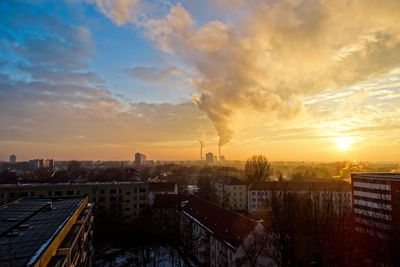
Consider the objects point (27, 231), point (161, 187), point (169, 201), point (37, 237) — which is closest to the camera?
point (37, 237)

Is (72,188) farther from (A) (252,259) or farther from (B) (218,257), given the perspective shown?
(A) (252,259)

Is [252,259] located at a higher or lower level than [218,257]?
higher

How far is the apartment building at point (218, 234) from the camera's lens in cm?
1744

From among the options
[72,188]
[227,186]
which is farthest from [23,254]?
[227,186]

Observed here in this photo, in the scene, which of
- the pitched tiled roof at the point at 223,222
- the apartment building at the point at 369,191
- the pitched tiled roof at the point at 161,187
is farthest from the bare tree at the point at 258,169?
the pitched tiled roof at the point at 223,222

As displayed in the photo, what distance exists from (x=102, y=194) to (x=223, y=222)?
78.0ft

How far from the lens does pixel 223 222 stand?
22.1 metres

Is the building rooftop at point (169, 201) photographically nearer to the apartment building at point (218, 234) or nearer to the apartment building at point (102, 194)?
the apartment building at point (102, 194)

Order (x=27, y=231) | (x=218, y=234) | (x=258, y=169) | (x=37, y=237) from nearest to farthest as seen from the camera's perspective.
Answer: (x=37, y=237) < (x=27, y=231) < (x=218, y=234) < (x=258, y=169)

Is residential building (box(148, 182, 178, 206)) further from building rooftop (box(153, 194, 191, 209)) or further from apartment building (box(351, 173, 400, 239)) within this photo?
apartment building (box(351, 173, 400, 239))

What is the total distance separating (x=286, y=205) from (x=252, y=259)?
5.73m

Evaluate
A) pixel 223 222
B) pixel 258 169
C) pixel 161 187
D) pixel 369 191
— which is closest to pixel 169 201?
pixel 161 187

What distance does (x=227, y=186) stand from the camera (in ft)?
181

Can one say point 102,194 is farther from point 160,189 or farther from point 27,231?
point 27,231
